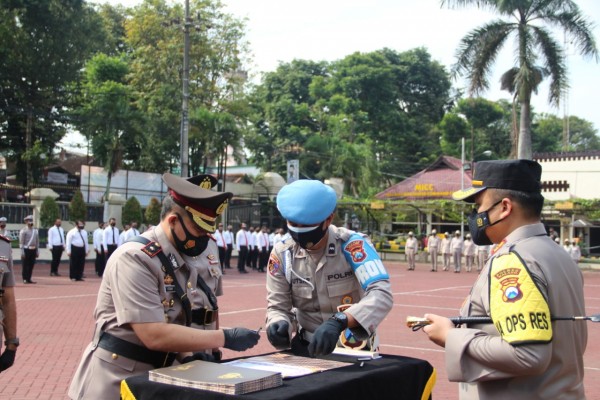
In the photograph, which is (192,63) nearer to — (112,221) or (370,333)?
(112,221)

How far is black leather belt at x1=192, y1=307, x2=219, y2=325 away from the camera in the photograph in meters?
3.27

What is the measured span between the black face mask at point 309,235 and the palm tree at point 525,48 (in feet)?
77.1

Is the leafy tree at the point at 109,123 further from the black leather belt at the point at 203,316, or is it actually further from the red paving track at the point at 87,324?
the black leather belt at the point at 203,316

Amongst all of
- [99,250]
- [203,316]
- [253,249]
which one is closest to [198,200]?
[203,316]

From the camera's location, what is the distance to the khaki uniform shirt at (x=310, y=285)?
11.7 feet

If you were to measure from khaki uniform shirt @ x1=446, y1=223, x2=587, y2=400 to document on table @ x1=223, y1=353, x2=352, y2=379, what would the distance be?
1.71 ft

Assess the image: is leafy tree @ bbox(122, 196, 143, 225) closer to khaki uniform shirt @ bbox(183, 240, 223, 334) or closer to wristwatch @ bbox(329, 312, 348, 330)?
khaki uniform shirt @ bbox(183, 240, 223, 334)

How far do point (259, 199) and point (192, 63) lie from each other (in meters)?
8.69

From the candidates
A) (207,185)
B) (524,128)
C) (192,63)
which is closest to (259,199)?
(192,63)

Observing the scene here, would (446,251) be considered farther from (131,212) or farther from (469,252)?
(131,212)

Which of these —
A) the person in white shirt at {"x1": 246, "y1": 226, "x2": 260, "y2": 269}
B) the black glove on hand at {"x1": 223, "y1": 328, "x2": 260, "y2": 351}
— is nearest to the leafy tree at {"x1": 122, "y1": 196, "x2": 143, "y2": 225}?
the person in white shirt at {"x1": 246, "y1": 226, "x2": 260, "y2": 269}

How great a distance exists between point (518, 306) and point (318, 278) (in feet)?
4.44

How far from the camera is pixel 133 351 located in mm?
3016

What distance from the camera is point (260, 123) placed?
48844 millimetres
